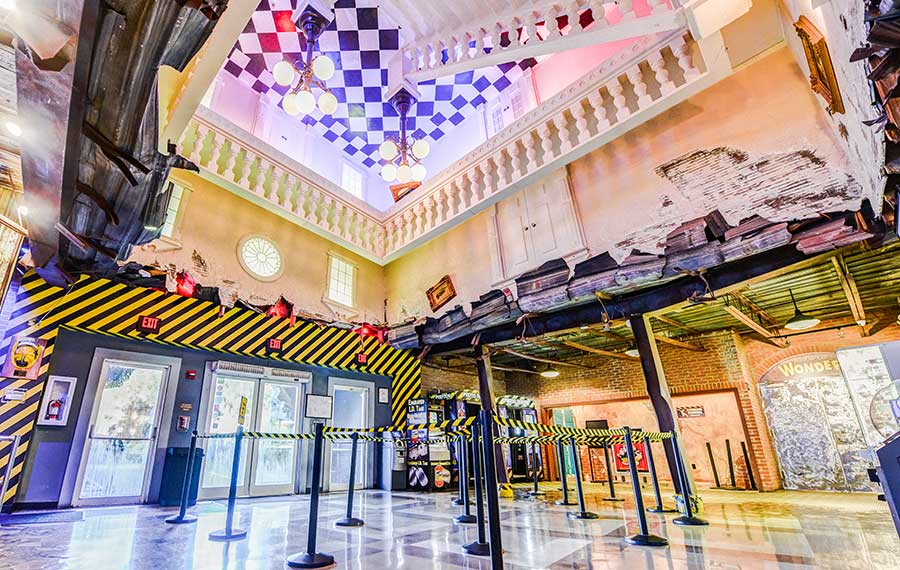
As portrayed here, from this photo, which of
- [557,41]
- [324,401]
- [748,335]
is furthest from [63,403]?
[748,335]

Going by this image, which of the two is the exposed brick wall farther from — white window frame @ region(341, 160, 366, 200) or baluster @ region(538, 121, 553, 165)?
white window frame @ region(341, 160, 366, 200)

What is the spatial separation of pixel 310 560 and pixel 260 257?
5278 mm

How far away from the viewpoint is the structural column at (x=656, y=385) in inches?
207

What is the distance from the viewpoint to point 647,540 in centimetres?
321

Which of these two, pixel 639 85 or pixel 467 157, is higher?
pixel 467 157

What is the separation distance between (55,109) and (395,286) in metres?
6.34

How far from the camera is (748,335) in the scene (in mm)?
8992

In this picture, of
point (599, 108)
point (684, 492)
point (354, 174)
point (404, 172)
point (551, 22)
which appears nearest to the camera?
point (551, 22)

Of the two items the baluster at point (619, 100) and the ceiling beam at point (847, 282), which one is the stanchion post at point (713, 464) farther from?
the baluster at point (619, 100)

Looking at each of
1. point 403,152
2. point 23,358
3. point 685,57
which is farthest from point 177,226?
point 685,57

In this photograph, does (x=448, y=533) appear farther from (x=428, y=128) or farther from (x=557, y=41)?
(x=428, y=128)

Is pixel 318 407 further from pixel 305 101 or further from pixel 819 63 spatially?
pixel 819 63

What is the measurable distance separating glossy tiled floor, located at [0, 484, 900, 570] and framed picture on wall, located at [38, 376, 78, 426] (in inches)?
48.4

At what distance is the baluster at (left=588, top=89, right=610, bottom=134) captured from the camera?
5.24 metres
